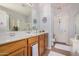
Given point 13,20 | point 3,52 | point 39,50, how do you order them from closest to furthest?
point 3,52 → point 13,20 → point 39,50

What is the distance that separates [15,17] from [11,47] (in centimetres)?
48

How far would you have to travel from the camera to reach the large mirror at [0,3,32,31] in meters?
1.96

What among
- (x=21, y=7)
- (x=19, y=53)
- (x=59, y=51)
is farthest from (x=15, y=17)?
(x=59, y=51)

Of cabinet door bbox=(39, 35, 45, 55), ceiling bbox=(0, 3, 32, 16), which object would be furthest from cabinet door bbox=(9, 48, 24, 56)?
ceiling bbox=(0, 3, 32, 16)

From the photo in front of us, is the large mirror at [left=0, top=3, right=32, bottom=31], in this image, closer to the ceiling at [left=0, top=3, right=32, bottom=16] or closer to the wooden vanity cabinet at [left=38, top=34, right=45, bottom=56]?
the ceiling at [left=0, top=3, right=32, bottom=16]

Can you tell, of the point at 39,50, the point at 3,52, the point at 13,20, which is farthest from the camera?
the point at 39,50

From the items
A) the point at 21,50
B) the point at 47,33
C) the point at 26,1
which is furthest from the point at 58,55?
the point at 26,1

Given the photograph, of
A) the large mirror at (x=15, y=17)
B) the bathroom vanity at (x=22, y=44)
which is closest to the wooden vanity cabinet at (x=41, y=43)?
the bathroom vanity at (x=22, y=44)

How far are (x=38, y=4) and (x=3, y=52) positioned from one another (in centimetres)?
91

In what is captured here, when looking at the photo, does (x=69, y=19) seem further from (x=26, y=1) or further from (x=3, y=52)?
(x=3, y=52)

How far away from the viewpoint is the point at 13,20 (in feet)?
6.55

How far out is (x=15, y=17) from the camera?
202 cm

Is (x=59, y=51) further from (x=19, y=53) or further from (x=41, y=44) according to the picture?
(x=19, y=53)

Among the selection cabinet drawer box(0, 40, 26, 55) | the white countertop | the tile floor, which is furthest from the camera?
the tile floor
